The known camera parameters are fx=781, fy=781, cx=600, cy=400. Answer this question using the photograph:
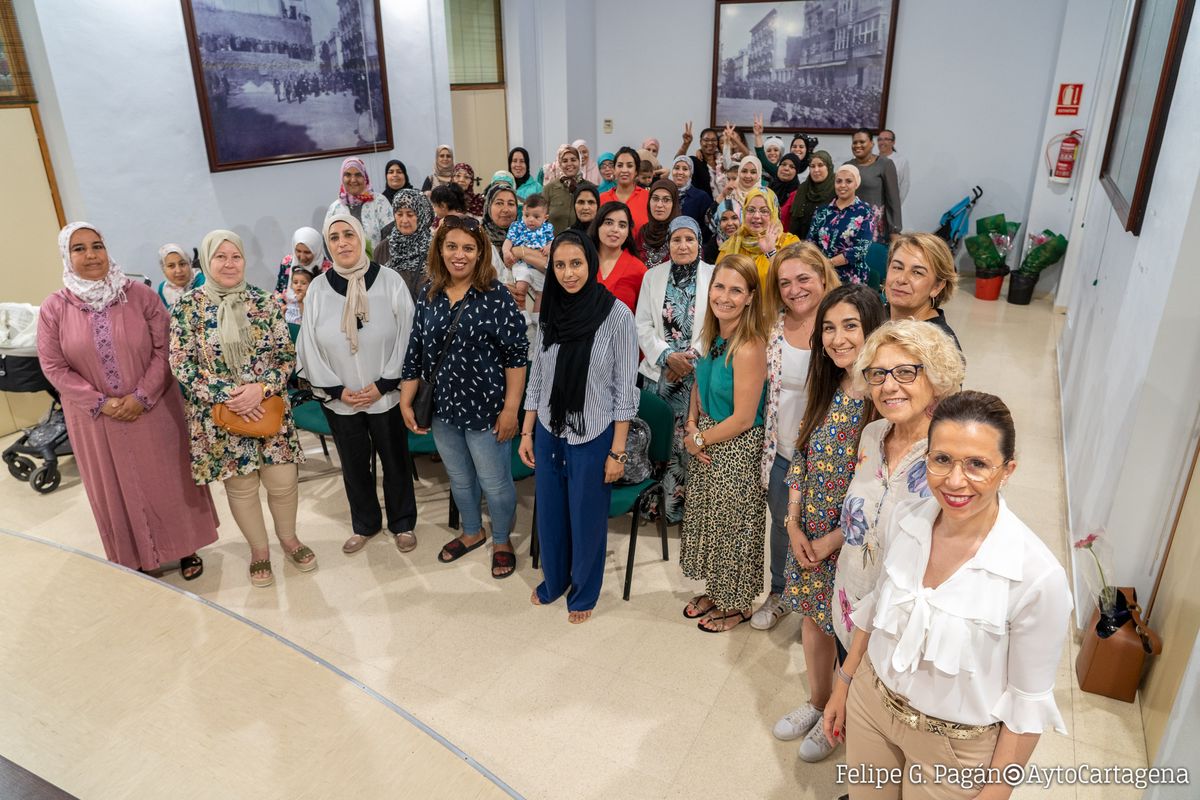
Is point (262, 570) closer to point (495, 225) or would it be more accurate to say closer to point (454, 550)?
point (454, 550)

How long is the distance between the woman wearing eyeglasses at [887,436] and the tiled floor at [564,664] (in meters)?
0.82

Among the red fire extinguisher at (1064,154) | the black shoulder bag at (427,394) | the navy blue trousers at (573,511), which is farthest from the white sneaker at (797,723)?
the red fire extinguisher at (1064,154)

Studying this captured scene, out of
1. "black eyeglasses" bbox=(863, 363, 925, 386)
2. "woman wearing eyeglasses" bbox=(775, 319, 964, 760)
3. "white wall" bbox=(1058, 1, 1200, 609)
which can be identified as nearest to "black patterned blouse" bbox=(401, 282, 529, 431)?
"woman wearing eyeglasses" bbox=(775, 319, 964, 760)

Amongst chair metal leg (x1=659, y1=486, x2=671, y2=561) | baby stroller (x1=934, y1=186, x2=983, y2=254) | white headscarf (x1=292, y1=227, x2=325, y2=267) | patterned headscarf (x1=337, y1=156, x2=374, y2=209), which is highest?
patterned headscarf (x1=337, y1=156, x2=374, y2=209)

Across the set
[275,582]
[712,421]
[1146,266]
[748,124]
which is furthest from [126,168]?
[748,124]

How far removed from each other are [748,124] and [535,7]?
3220 mm

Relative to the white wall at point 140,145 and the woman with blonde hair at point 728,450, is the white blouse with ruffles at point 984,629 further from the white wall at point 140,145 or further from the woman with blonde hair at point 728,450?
the white wall at point 140,145

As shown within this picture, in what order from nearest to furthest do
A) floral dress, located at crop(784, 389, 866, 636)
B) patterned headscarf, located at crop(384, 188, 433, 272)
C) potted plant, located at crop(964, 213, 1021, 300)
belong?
floral dress, located at crop(784, 389, 866, 636) → patterned headscarf, located at crop(384, 188, 433, 272) → potted plant, located at crop(964, 213, 1021, 300)

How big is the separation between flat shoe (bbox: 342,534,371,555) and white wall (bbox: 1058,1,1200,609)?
3.33m

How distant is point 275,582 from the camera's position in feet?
12.2

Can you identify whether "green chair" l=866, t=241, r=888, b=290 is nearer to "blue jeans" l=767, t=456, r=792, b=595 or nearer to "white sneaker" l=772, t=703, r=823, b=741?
"blue jeans" l=767, t=456, r=792, b=595

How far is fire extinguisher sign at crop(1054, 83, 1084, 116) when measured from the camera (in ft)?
27.0

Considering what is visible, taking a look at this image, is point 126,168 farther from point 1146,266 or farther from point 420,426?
point 1146,266

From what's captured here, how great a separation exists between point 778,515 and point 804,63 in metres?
8.49
